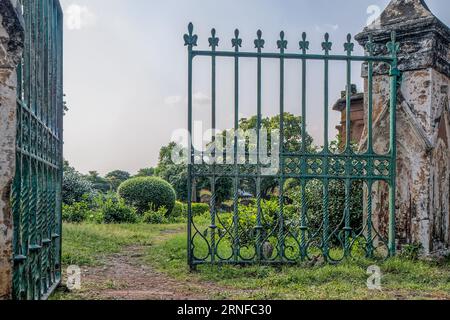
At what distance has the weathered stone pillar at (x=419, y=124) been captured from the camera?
6227 mm

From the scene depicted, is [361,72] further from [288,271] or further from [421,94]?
[288,271]

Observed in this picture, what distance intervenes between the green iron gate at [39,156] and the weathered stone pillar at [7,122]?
1.01 ft

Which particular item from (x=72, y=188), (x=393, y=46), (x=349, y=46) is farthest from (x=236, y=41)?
(x=72, y=188)

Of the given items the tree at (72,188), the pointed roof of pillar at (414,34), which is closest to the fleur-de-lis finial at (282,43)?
the pointed roof of pillar at (414,34)

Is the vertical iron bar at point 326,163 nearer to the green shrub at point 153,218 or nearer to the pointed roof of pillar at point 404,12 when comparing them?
the pointed roof of pillar at point 404,12

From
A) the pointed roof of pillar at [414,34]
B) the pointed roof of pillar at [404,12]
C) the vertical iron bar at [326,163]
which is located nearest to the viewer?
the vertical iron bar at [326,163]

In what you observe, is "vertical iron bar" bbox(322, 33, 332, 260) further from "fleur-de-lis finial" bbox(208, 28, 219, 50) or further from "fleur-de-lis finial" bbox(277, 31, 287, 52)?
"fleur-de-lis finial" bbox(208, 28, 219, 50)

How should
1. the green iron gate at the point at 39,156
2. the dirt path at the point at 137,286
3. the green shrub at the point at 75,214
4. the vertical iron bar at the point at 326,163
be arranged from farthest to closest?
the green shrub at the point at 75,214, the vertical iron bar at the point at 326,163, the dirt path at the point at 137,286, the green iron gate at the point at 39,156

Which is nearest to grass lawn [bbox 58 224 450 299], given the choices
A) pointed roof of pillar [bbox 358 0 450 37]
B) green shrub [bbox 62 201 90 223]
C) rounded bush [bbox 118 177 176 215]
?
pointed roof of pillar [bbox 358 0 450 37]

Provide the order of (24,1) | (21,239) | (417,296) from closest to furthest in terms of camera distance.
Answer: (21,239) < (24,1) < (417,296)

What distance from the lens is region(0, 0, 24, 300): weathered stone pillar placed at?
2627 millimetres

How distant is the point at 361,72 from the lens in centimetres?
670

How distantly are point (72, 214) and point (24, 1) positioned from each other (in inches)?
466
